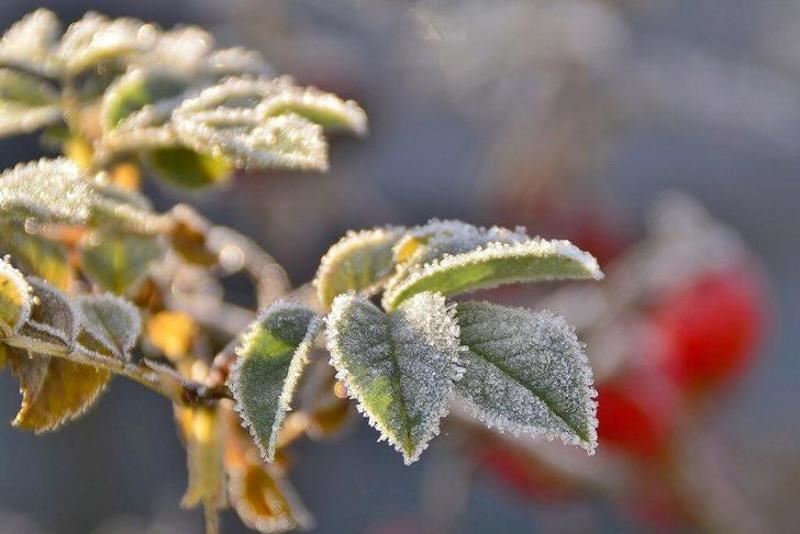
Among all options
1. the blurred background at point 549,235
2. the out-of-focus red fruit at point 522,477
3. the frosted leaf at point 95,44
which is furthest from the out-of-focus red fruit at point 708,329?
the frosted leaf at point 95,44

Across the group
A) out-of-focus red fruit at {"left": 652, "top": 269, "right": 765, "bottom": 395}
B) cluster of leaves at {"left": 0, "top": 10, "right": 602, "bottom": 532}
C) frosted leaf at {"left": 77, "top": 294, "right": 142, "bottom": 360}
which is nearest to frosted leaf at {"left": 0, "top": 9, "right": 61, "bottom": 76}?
cluster of leaves at {"left": 0, "top": 10, "right": 602, "bottom": 532}

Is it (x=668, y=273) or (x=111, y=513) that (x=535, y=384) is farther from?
(x=111, y=513)

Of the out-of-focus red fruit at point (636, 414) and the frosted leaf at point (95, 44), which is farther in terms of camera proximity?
the out-of-focus red fruit at point (636, 414)

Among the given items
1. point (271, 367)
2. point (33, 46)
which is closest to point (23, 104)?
point (33, 46)

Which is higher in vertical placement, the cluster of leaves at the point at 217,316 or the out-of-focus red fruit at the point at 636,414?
the cluster of leaves at the point at 217,316

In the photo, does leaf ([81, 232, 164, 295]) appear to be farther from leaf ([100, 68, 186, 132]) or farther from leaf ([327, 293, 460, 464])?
leaf ([327, 293, 460, 464])

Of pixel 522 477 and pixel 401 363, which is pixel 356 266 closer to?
pixel 401 363

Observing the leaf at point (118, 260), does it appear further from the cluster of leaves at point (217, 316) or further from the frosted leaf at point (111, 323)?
the frosted leaf at point (111, 323)
